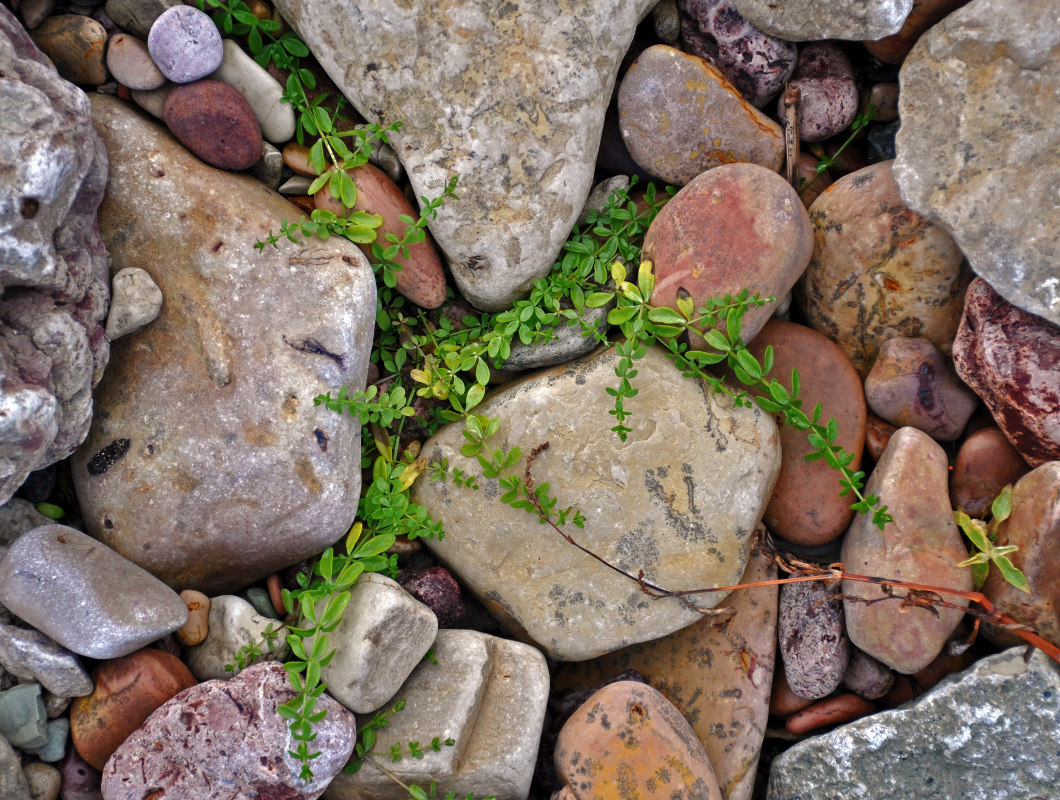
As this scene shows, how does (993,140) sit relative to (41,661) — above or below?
above

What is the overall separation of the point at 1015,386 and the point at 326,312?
9.28 ft

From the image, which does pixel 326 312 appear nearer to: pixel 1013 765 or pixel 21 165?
pixel 21 165

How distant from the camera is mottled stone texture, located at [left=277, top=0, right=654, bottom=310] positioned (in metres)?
2.93

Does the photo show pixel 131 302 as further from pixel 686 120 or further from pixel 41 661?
pixel 686 120

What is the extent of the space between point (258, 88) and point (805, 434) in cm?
283

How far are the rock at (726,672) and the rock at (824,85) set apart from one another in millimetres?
2062

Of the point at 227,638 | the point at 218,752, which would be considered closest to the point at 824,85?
the point at 227,638

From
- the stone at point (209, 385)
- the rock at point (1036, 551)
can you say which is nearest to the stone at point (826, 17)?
the rock at point (1036, 551)

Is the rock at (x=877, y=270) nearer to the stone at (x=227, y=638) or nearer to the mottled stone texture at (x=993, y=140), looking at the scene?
the mottled stone texture at (x=993, y=140)

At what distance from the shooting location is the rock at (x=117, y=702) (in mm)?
2779

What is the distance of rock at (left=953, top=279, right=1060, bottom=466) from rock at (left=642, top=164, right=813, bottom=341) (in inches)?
29.3

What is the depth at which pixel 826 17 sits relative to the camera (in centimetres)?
303

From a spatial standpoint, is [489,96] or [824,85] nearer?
[489,96]

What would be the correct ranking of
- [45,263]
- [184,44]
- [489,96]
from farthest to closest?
[489,96] → [184,44] → [45,263]
